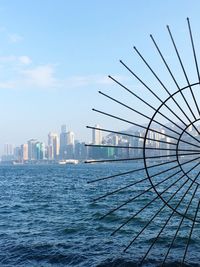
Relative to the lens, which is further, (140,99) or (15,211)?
(15,211)

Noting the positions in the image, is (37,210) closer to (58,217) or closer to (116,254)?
(58,217)

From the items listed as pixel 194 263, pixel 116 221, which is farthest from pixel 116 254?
pixel 116 221

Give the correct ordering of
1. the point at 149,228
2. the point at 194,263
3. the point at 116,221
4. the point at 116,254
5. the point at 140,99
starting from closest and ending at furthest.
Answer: the point at 140,99 < the point at 194,263 < the point at 116,254 < the point at 149,228 < the point at 116,221

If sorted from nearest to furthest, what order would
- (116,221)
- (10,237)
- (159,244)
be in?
(159,244)
(10,237)
(116,221)

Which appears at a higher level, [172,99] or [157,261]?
[172,99]

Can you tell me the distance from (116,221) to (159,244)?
26.4ft

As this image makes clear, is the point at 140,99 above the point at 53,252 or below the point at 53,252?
above

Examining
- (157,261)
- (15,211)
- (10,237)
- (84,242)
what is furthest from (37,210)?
(157,261)

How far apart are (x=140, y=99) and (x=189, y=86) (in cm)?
89

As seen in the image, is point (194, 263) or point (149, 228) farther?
point (149, 228)

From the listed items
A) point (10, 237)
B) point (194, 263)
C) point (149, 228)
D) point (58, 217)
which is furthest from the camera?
point (58, 217)

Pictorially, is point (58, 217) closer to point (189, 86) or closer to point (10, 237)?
point (10, 237)

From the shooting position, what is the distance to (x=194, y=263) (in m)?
13.8

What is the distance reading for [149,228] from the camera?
846 inches
